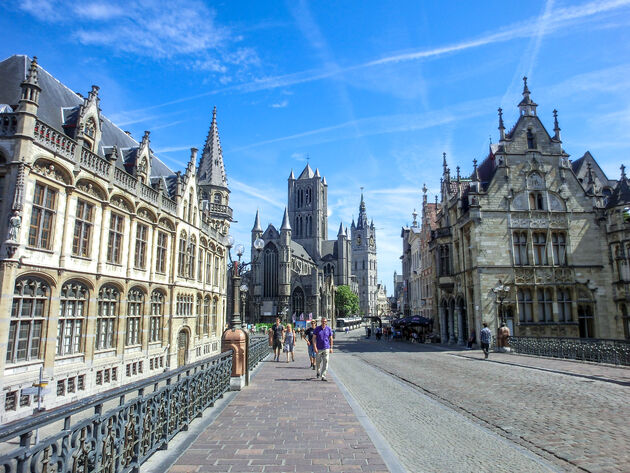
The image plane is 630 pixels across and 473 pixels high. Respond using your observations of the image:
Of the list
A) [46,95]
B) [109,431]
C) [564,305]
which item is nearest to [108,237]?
[46,95]

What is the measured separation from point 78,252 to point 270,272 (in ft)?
234

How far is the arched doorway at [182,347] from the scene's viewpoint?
24906 mm

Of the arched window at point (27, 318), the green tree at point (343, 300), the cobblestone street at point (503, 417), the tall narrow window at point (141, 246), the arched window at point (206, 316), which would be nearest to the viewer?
the cobblestone street at point (503, 417)

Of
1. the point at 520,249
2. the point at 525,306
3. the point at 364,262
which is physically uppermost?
the point at 364,262

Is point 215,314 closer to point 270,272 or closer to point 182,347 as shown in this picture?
point 182,347

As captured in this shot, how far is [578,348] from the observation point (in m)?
19.4

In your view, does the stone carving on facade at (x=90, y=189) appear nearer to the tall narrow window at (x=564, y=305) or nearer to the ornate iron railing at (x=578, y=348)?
the ornate iron railing at (x=578, y=348)

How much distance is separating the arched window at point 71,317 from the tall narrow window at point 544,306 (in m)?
27.5

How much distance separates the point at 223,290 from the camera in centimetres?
3706

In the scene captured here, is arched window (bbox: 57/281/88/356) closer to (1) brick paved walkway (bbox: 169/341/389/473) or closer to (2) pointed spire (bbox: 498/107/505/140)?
(1) brick paved walkway (bbox: 169/341/389/473)

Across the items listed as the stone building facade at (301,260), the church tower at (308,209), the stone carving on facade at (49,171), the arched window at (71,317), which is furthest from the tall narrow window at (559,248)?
the church tower at (308,209)

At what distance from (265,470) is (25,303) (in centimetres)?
1112

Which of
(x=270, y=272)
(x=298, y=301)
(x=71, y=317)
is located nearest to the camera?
(x=71, y=317)

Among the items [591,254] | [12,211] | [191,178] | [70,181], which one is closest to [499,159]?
[591,254]
